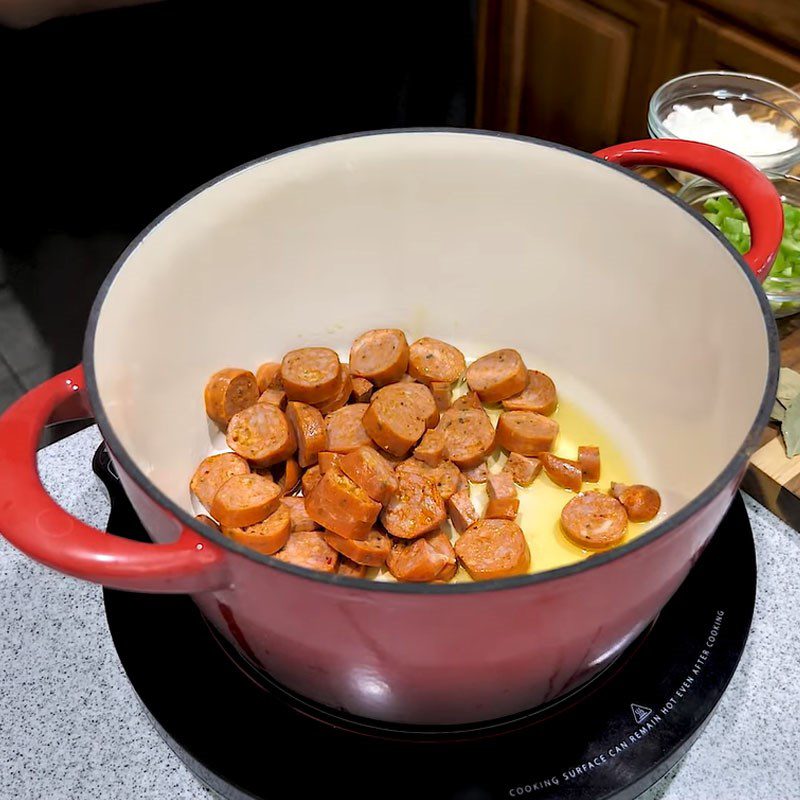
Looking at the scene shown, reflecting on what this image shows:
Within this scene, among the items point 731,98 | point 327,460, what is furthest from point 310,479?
point 731,98

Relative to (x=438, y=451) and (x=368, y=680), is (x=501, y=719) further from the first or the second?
(x=438, y=451)

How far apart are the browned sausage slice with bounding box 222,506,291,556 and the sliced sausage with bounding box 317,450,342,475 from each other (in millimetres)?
69

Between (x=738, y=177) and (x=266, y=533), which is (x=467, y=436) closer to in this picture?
(x=266, y=533)

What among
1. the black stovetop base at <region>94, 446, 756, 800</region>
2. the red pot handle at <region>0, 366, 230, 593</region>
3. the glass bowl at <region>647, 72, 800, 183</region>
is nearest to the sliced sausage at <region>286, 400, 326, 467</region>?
the black stovetop base at <region>94, 446, 756, 800</region>

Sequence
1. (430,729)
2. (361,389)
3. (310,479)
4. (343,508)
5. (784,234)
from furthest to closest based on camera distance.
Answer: (784,234) < (361,389) < (310,479) < (343,508) < (430,729)

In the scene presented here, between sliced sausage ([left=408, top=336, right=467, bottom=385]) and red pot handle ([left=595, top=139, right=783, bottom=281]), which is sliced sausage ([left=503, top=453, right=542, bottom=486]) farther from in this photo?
red pot handle ([left=595, top=139, right=783, bottom=281])

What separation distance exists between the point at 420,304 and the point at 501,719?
1.74ft

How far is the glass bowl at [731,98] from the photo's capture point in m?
1.28

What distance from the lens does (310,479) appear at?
0.86 meters

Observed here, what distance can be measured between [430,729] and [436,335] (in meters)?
0.53

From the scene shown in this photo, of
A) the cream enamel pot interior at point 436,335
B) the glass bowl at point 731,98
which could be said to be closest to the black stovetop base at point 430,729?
Result: the cream enamel pot interior at point 436,335

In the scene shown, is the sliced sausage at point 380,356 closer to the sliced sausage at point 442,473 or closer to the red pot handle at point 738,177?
the sliced sausage at point 442,473

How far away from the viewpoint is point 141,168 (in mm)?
1201

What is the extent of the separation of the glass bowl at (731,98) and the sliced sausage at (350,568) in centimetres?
78
